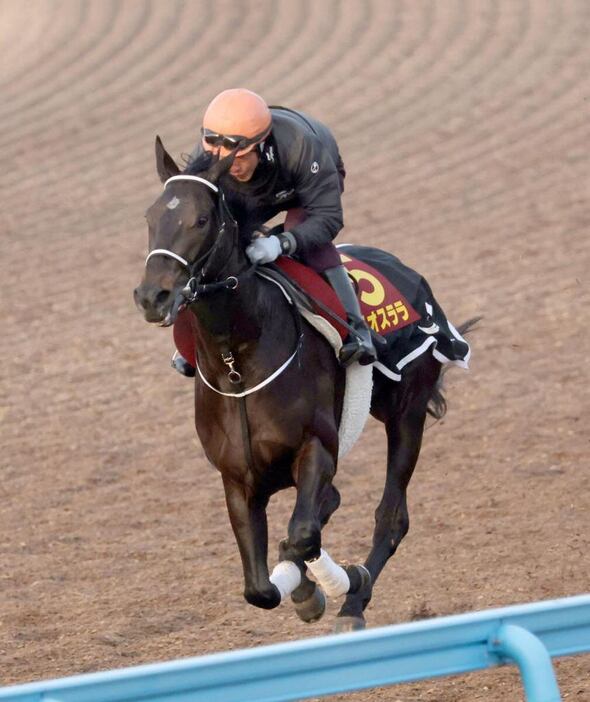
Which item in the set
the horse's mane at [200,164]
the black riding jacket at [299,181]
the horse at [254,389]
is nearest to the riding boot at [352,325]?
the horse at [254,389]

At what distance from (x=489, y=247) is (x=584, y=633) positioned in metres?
8.41

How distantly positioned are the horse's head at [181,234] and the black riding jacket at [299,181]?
39 cm

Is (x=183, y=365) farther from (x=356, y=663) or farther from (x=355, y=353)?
(x=356, y=663)

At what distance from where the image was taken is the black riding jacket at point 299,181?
5574 millimetres

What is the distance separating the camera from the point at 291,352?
554 cm

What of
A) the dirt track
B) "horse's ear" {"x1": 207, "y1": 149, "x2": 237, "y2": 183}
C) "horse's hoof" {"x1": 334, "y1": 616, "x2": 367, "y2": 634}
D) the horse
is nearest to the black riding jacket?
the horse

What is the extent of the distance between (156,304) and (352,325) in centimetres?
135

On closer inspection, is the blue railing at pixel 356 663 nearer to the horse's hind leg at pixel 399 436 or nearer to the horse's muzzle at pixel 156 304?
the horse's muzzle at pixel 156 304

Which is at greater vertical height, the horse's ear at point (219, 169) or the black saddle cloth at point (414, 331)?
the horse's ear at point (219, 169)

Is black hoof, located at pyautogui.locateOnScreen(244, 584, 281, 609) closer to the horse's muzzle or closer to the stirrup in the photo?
the stirrup

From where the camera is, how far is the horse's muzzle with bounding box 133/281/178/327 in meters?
4.67

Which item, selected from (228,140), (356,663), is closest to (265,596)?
(228,140)

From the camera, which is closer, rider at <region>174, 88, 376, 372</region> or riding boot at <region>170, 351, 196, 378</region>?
rider at <region>174, 88, 376, 372</region>

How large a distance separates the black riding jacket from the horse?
0.27 m
